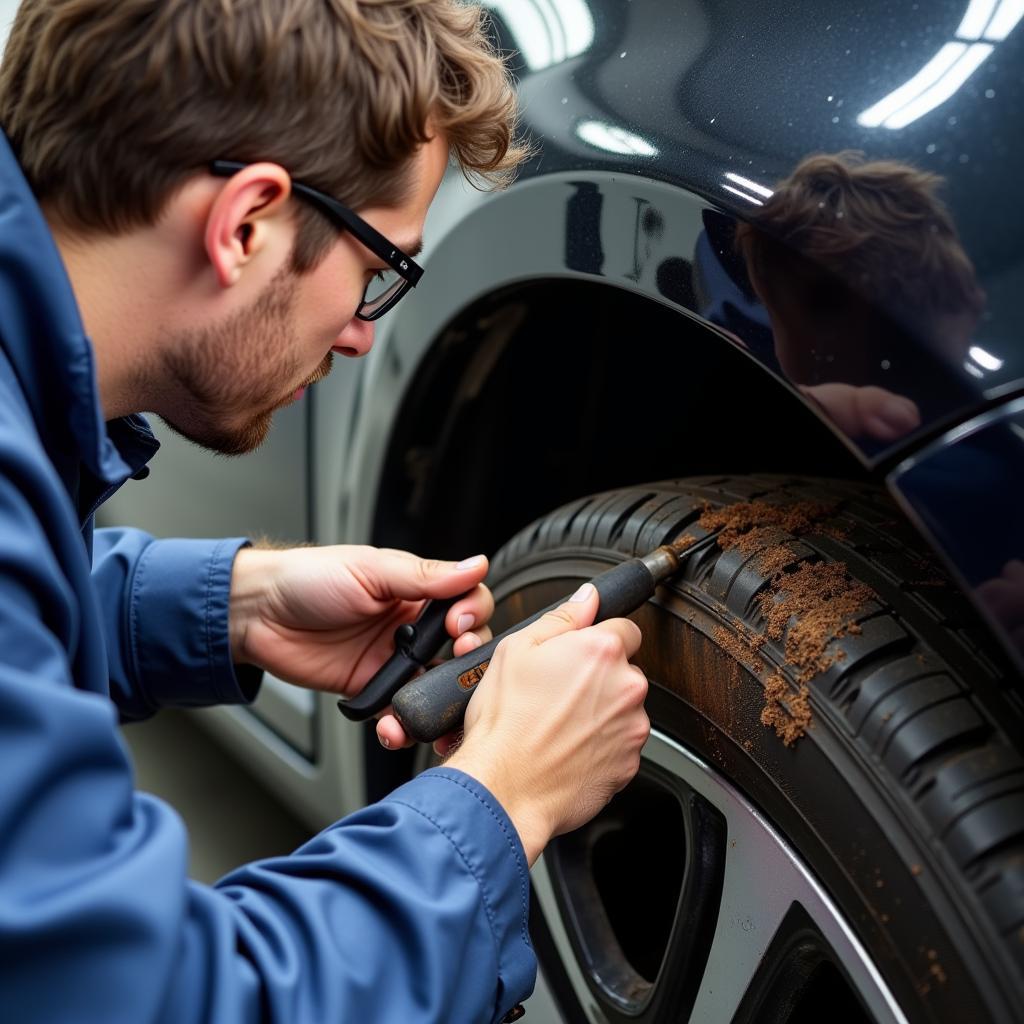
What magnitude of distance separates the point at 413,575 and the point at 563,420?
0.30m

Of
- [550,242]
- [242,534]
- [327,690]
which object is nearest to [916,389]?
[550,242]

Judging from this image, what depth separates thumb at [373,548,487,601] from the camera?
118 cm

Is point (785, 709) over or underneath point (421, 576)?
over

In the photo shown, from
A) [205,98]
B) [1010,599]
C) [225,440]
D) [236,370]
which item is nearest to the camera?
[1010,599]

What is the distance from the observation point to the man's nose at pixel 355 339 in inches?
44.8

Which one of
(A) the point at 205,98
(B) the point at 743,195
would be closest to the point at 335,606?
(A) the point at 205,98

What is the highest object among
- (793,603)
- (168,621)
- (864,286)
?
(864,286)

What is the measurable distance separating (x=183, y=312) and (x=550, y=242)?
1.05 feet

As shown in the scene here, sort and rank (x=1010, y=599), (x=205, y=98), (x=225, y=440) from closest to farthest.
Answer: (x=1010, y=599)
(x=205, y=98)
(x=225, y=440)

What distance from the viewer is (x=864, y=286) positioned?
74 centimetres

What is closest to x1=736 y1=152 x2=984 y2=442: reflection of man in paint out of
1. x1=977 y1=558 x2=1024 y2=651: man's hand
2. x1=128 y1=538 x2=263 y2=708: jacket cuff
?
x1=977 y1=558 x2=1024 y2=651: man's hand

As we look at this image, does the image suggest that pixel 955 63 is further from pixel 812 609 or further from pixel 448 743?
pixel 448 743

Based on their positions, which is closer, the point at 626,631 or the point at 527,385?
the point at 626,631

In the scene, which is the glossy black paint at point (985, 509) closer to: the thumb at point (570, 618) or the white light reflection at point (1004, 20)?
the white light reflection at point (1004, 20)
